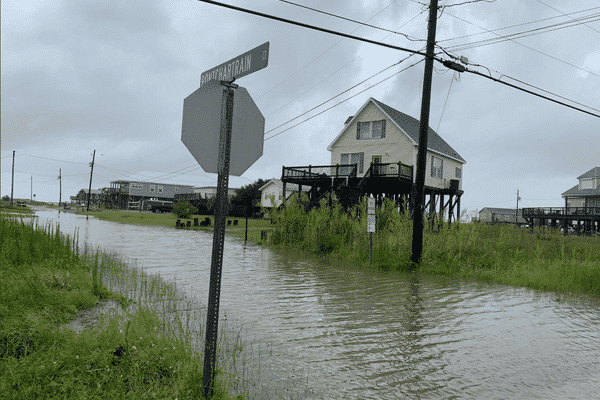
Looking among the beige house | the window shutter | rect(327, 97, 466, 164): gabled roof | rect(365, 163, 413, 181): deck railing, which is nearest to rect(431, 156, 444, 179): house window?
the beige house

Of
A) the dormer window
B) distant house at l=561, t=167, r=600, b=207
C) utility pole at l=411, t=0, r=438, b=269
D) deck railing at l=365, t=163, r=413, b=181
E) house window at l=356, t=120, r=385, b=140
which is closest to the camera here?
utility pole at l=411, t=0, r=438, b=269

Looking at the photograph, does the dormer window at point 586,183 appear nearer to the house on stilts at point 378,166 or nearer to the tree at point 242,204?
the house on stilts at point 378,166

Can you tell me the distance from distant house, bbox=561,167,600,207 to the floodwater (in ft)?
166

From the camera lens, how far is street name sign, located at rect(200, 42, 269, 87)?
3.48m

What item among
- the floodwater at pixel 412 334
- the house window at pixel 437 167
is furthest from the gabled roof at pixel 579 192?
the floodwater at pixel 412 334

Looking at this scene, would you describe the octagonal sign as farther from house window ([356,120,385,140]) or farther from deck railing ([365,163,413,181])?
house window ([356,120,385,140])

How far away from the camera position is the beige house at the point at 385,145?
29.1 meters

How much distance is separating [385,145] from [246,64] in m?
27.4

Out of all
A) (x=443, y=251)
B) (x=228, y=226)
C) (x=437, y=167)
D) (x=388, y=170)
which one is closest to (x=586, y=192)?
(x=437, y=167)

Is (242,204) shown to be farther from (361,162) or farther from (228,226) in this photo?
(361,162)

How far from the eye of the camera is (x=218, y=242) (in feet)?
11.0

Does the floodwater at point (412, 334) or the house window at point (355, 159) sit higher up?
the house window at point (355, 159)

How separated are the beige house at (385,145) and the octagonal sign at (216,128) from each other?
967 inches

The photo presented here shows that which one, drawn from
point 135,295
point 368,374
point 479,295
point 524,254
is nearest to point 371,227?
point 479,295
